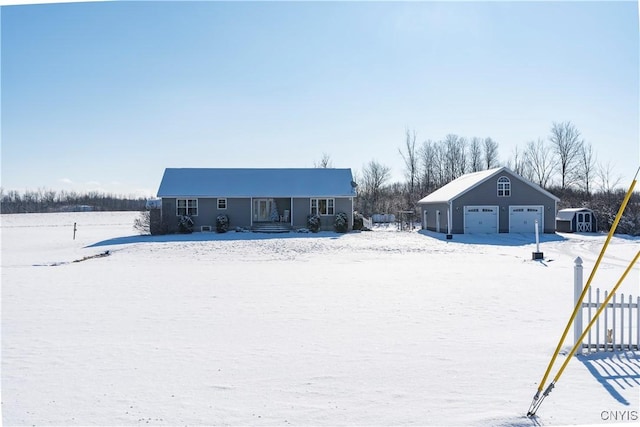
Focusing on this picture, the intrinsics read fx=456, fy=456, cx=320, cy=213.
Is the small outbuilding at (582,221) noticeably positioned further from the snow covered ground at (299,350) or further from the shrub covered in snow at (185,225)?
the shrub covered in snow at (185,225)

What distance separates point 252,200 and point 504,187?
17.0 metres

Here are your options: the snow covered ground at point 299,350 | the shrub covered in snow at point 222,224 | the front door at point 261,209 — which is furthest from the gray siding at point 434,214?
the snow covered ground at point 299,350

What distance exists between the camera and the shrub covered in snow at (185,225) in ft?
97.9

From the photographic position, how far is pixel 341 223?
30469 millimetres

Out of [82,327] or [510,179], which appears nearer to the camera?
[82,327]

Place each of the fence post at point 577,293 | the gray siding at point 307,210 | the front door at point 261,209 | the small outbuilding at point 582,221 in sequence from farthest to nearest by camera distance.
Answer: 1. the small outbuilding at point 582,221
2. the front door at point 261,209
3. the gray siding at point 307,210
4. the fence post at point 577,293

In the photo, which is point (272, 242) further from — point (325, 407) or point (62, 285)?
point (325, 407)

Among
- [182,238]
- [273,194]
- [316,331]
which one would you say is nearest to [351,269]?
[316,331]

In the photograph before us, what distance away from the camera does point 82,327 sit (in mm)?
7684

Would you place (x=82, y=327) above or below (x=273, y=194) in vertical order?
below

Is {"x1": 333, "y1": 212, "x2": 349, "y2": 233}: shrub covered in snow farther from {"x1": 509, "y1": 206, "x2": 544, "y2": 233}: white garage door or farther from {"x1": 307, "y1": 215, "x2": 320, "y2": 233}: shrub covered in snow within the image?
{"x1": 509, "y1": 206, "x2": 544, "y2": 233}: white garage door

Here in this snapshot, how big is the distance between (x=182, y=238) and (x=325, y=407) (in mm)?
23611

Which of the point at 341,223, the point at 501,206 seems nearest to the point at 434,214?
the point at 501,206

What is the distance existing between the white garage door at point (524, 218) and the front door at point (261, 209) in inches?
645
